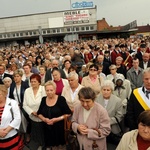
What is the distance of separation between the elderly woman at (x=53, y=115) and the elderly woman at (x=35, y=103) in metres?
0.50

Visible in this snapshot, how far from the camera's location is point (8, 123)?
3574 mm

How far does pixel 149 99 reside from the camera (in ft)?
10.7

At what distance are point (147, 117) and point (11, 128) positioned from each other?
7.77 ft

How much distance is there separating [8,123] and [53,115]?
83 cm

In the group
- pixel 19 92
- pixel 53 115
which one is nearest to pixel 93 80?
pixel 53 115

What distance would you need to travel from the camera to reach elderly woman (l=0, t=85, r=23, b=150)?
3.52 m

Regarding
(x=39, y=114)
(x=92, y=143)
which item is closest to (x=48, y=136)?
(x=39, y=114)

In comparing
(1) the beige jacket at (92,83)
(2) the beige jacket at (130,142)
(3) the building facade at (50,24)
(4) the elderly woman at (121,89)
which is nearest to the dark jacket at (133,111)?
(2) the beige jacket at (130,142)

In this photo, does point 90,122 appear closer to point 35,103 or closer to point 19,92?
point 35,103

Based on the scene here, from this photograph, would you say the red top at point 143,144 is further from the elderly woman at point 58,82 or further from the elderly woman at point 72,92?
the elderly woman at point 58,82

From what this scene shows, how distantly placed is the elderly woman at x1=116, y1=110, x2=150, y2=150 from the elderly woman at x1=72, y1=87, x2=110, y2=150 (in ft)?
2.46

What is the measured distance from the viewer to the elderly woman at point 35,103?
14.9 ft

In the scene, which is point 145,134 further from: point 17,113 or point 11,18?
point 11,18

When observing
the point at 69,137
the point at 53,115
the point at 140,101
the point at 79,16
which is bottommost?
the point at 69,137
